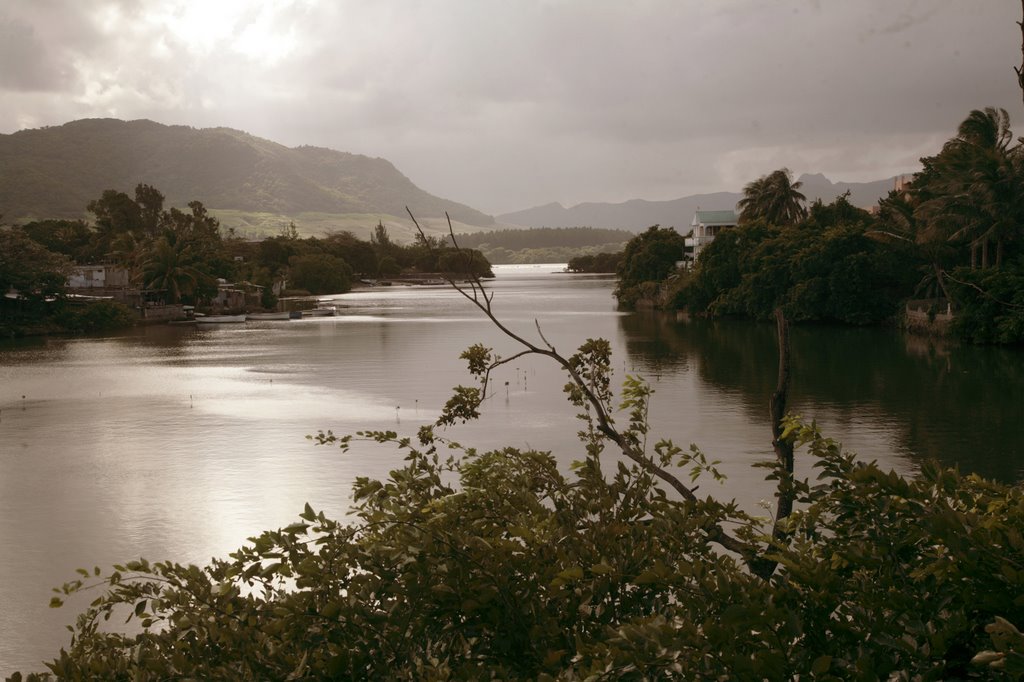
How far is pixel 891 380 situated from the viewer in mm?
44562

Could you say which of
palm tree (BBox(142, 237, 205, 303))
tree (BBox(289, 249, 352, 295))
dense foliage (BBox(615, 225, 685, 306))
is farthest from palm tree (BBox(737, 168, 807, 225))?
tree (BBox(289, 249, 352, 295))

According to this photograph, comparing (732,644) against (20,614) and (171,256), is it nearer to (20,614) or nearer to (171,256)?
(20,614)

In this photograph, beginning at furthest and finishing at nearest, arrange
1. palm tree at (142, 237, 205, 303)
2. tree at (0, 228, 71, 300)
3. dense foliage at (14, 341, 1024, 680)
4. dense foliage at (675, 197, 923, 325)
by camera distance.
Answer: palm tree at (142, 237, 205, 303)
tree at (0, 228, 71, 300)
dense foliage at (675, 197, 923, 325)
dense foliage at (14, 341, 1024, 680)

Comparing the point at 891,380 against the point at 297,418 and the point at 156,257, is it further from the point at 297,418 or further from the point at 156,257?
the point at 156,257

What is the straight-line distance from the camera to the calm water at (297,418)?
21859 millimetres

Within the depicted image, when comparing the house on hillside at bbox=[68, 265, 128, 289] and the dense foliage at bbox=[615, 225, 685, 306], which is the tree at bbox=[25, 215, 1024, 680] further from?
the dense foliage at bbox=[615, 225, 685, 306]

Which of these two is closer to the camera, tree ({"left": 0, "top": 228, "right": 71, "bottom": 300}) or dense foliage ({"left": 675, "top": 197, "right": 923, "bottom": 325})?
dense foliage ({"left": 675, "top": 197, "right": 923, "bottom": 325})

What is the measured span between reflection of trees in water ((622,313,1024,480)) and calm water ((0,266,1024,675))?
Result: 6.5 inches

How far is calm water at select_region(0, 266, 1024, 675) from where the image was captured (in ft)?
71.7

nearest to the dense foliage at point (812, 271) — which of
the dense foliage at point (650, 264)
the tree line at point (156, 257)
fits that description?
the dense foliage at point (650, 264)

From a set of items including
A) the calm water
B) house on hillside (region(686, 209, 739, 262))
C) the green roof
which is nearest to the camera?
the calm water

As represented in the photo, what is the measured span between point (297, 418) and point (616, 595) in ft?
108

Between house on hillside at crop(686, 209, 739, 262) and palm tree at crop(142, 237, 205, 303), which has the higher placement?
house on hillside at crop(686, 209, 739, 262)

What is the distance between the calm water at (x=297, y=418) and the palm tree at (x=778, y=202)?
118 feet
